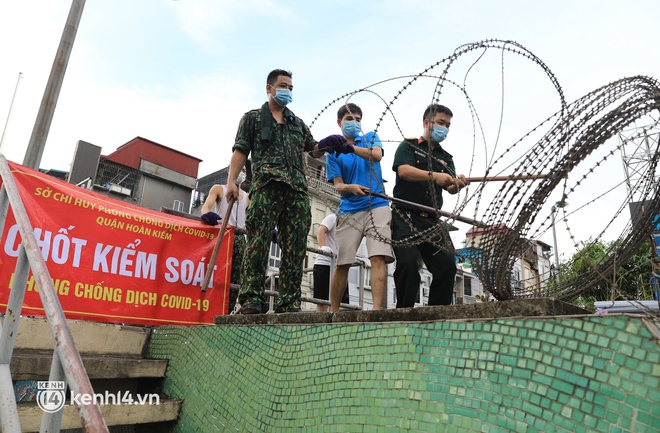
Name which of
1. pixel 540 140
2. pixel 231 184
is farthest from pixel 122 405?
pixel 540 140

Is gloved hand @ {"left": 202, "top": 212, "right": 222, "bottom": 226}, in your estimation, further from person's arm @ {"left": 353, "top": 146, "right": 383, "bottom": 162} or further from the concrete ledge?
the concrete ledge

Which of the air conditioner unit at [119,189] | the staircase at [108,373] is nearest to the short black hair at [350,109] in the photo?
the staircase at [108,373]

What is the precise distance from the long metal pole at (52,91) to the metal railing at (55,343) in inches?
164

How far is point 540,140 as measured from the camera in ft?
7.80

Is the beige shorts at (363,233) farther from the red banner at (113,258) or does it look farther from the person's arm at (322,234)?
the person's arm at (322,234)

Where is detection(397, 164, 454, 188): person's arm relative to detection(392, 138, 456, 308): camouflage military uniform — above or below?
above

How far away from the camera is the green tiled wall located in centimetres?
164

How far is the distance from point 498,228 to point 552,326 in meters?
0.81

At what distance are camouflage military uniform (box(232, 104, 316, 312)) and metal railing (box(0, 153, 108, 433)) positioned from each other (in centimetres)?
167

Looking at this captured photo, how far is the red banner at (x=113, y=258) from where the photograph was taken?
4188 mm

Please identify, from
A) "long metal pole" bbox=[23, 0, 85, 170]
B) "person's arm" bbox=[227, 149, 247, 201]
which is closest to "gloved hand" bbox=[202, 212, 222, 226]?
"person's arm" bbox=[227, 149, 247, 201]

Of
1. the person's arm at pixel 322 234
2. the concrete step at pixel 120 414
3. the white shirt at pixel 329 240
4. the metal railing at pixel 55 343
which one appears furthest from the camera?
the person's arm at pixel 322 234

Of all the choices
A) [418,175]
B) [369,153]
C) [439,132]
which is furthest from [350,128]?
[418,175]

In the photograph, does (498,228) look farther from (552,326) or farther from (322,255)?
(322,255)
